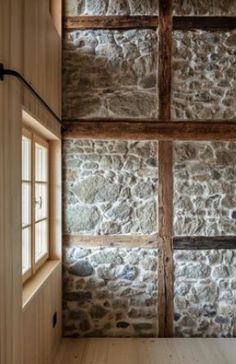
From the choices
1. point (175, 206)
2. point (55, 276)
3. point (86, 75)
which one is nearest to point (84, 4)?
point (86, 75)

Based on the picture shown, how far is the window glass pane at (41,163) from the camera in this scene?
3697mm

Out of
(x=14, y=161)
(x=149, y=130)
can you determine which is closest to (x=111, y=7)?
(x=149, y=130)

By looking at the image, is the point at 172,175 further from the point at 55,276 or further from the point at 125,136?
the point at 55,276

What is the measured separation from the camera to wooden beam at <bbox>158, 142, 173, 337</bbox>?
4.13 m

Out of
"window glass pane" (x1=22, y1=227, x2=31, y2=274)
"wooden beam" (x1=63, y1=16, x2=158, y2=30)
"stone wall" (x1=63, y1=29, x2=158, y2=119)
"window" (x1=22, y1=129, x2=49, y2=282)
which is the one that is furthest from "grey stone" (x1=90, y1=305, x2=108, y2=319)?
"wooden beam" (x1=63, y1=16, x2=158, y2=30)

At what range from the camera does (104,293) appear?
4133 mm

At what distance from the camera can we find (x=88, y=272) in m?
4.12

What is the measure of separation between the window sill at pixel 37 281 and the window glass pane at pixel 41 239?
13 cm

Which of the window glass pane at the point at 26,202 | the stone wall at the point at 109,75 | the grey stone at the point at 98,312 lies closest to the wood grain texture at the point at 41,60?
the stone wall at the point at 109,75

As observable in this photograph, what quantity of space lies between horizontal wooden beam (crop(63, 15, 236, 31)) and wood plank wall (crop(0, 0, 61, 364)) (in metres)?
1.20

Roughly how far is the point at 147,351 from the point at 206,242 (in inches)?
53.6

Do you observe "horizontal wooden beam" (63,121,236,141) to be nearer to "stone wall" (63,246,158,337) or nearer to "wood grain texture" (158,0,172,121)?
"wood grain texture" (158,0,172,121)

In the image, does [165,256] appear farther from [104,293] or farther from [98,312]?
[98,312]

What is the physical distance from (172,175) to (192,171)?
241 millimetres
